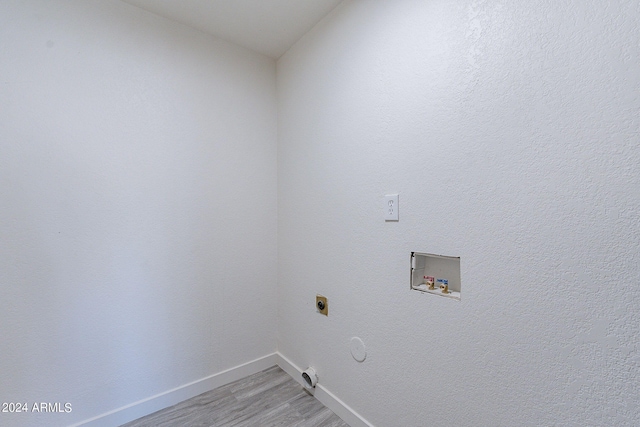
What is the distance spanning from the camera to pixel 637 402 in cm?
70

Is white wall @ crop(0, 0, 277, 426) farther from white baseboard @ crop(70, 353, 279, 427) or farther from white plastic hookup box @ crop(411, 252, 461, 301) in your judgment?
white plastic hookup box @ crop(411, 252, 461, 301)

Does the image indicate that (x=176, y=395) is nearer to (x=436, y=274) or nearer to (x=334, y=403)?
(x=334, y=403)

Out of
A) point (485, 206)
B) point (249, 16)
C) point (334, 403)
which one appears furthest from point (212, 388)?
point (249, 16)

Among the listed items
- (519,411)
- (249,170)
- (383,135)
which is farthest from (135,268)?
(519,411)

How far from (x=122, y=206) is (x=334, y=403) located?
1626mm

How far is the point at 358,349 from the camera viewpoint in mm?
1437

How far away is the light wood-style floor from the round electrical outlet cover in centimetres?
40

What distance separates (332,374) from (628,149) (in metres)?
1.60

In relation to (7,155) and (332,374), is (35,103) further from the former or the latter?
(332,374)

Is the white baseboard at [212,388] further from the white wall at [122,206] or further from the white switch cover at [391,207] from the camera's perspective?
the white switch cover at [391,207]

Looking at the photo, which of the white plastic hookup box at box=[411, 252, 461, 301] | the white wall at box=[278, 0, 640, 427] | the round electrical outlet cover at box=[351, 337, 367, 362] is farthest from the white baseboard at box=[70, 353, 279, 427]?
the white plastic hookup box at box=[411, 252, 461, 301]

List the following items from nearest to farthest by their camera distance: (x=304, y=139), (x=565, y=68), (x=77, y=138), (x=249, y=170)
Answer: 1. (x=565, y=68)
2. (x=77, y=138)
3. (x=304, y=139)
4. (x=249, y=170)

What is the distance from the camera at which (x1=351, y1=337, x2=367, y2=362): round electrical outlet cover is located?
1.41 metres

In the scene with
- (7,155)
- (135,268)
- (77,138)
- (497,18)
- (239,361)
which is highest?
(497,18)
